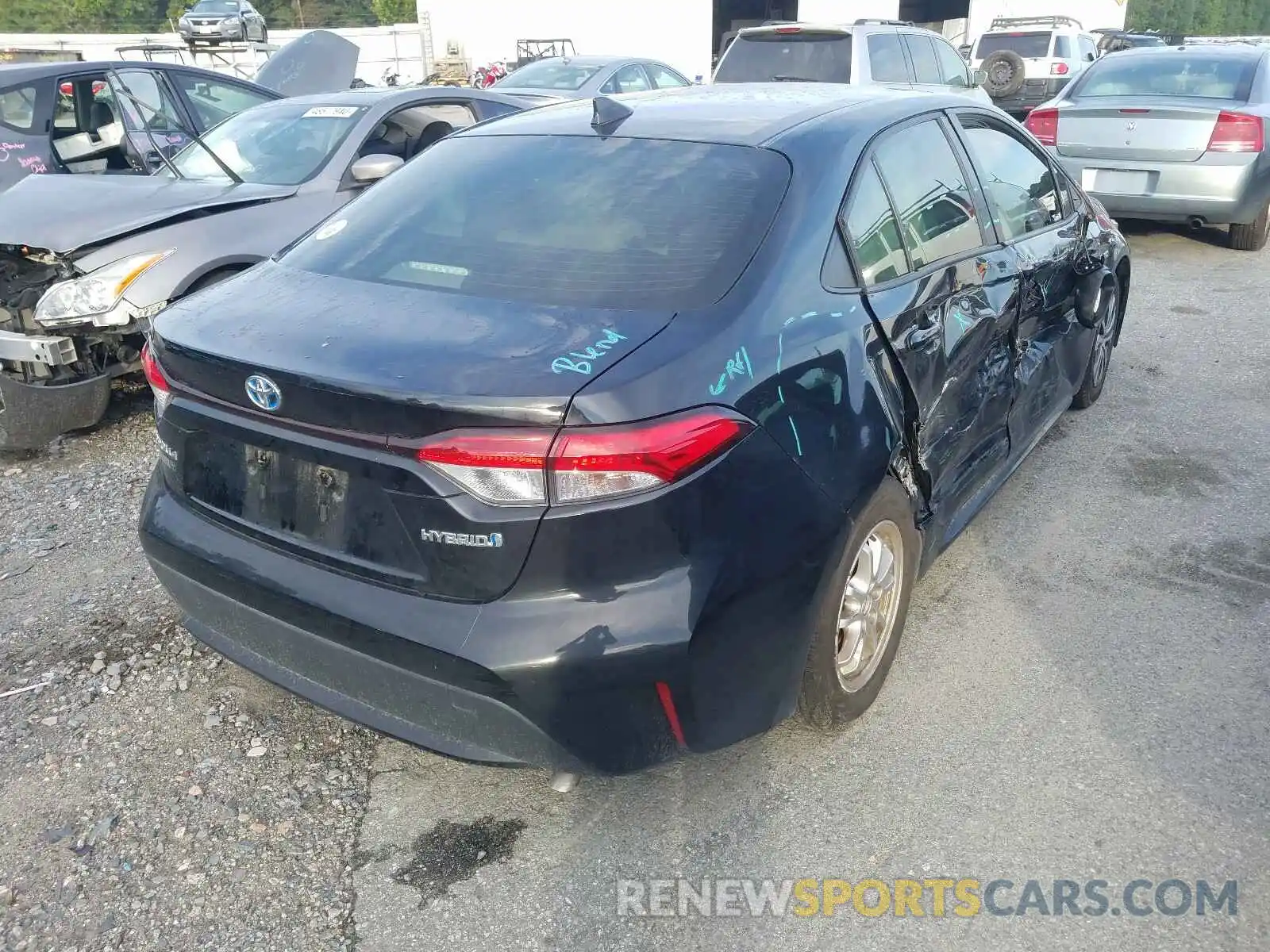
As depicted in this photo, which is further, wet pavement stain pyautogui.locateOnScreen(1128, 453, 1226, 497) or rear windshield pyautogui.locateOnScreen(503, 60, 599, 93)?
rear windshield pyautogui.locateOnScreen(503, 60, 599, 93)

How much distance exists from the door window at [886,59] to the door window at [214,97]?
5.70 m

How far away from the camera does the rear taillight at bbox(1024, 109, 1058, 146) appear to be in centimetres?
838

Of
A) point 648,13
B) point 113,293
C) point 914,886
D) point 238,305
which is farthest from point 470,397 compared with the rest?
point 648,13

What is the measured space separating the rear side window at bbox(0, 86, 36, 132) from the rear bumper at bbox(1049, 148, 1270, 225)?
25.4 feet

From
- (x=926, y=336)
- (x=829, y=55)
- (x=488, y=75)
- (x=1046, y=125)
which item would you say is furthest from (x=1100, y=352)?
(x=488, y=75)

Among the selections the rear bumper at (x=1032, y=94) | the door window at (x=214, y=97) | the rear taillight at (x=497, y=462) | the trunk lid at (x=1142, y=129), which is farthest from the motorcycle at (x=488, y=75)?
the rear taillight at (x=497, y=462)

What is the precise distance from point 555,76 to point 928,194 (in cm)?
876

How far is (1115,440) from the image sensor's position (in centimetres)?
484

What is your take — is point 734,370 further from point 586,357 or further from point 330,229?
point 330,229

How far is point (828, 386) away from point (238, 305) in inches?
56.9

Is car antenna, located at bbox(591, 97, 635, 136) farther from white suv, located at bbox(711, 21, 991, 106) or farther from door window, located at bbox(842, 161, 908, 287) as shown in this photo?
white suv, located at bbox(711, 21, 991, 106)

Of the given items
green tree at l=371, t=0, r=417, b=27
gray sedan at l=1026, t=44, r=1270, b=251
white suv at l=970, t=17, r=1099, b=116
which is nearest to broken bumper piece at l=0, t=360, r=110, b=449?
gray sedan at l=1026, t=44, r=1270, b=251

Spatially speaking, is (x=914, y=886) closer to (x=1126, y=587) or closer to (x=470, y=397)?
(x=470, y=397)

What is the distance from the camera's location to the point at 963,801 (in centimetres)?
258
